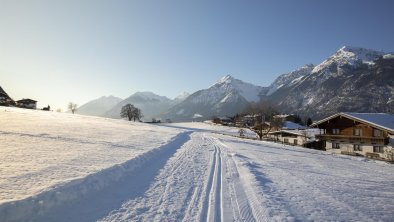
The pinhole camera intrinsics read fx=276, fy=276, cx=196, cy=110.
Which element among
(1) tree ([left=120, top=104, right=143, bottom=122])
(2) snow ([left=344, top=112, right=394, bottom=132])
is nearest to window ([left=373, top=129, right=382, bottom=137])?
(2) snow ([left=344, top=112, right=394, bottom=132])

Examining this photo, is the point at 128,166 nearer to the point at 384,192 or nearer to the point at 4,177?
the point at 4,177

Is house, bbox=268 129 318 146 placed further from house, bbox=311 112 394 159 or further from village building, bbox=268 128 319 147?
house, bbox=311 112 394 159

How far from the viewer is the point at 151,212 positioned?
8.93 metres

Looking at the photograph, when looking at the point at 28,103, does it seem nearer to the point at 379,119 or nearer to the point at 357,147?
the point at 357,147

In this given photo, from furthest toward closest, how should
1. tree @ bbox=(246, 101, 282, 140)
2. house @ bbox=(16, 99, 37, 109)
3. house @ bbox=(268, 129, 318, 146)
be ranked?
1. house @ bbox=(16, 99, 37, 109)
2. tree @ bbox=(246, 101, 282, 140)
3. house @ bbox=(268, 129, 318, 146)

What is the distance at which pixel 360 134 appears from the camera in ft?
163

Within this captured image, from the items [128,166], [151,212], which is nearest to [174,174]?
[128,166]

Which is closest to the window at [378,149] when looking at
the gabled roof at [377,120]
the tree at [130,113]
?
the gabled roof at [377,120]

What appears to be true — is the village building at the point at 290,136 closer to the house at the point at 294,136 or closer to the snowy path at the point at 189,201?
the house at the point at 294,136

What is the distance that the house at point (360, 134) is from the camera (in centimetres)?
4562

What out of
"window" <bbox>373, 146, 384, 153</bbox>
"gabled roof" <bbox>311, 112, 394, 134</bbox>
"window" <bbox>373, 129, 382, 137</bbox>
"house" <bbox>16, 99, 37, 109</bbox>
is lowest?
"window" <bbox>373, 146, 384, 153</bbox>

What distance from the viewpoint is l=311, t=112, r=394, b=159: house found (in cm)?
4562

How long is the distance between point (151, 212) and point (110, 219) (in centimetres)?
131

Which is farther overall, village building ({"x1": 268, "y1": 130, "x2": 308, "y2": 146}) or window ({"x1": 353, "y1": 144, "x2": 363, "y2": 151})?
village building ({"x1": 268, "y1": 130, "x2": 308, "y2": 146})
